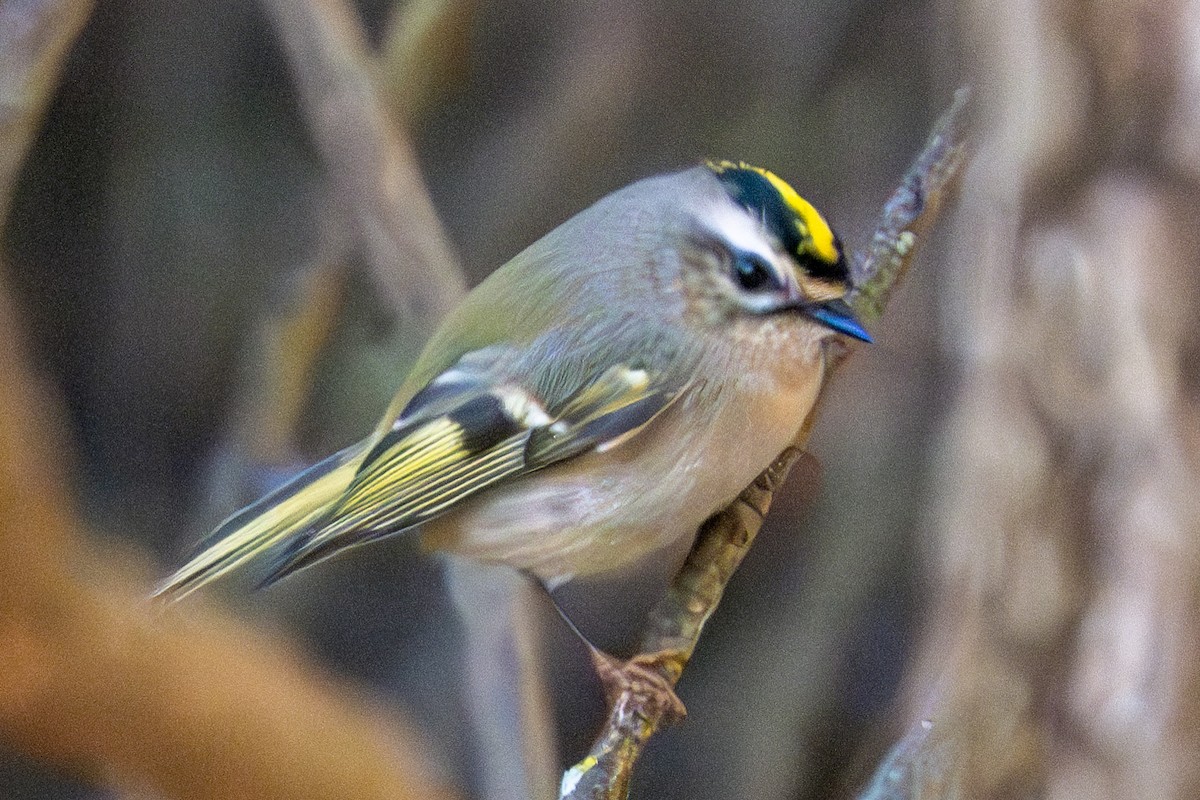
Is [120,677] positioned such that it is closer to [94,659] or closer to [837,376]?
[94,659]

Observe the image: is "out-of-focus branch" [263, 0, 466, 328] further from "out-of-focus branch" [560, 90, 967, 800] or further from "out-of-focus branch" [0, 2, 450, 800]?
"out-of-focus branch" [560, 90, 967, 800]

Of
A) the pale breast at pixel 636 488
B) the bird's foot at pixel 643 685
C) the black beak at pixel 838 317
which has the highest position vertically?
the black beak at pixel 838 317

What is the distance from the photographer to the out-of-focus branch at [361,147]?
30.5 inches

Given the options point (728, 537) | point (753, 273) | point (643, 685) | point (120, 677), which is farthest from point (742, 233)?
point (120, 677)

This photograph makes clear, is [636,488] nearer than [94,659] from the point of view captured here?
No

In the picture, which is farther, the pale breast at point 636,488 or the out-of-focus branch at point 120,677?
the pale breast at point 636,488

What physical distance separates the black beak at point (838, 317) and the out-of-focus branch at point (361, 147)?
Answer: 11.8 inches

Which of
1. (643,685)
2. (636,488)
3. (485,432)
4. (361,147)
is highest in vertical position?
(361,147)

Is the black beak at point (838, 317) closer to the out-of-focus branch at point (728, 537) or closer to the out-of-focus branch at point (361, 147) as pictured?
the out-of-focus branch at point (728, 537)

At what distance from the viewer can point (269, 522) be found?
778 millimetres

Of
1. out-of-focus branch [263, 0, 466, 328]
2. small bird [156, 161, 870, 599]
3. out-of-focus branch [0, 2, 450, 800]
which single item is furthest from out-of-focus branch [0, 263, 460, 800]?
out-of-focus branch [263, 0, 466, 328]

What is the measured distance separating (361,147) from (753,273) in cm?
33

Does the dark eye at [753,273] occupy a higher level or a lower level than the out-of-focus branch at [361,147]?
lower

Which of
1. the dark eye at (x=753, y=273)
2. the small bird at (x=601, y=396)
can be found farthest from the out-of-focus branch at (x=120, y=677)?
the dark eye at (x=753, y=273)
